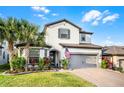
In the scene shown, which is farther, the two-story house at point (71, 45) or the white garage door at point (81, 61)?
the two-story house at point (71, 45)

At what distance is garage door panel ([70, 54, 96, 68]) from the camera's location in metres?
18.2

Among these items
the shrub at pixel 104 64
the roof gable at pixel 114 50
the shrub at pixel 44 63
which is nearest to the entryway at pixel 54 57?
the shrub at pixel 44 63

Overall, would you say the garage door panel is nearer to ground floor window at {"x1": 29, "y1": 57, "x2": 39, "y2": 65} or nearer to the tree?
ground floor window at {"x1": 29, "y1": 57, "x2": 39, "y2": 65}

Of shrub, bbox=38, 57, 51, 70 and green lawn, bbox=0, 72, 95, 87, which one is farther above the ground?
shrub, bbox=38, 57, 51, 70

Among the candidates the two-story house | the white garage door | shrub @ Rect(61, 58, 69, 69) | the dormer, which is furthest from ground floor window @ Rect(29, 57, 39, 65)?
the dormer

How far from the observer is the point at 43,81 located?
44.1 feet

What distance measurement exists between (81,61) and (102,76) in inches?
144

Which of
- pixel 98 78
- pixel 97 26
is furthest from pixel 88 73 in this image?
pixel 97 26

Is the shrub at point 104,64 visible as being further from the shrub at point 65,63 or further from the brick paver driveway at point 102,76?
the shrub at point 65,63

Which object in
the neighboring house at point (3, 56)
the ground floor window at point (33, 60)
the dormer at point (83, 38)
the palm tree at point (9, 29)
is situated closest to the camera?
the palm tree at point (9, 29)

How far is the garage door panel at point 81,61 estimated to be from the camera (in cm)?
1818

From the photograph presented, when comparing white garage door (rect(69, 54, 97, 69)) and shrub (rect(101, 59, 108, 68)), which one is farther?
white garage door (rect(69, 54, 97, 69))
